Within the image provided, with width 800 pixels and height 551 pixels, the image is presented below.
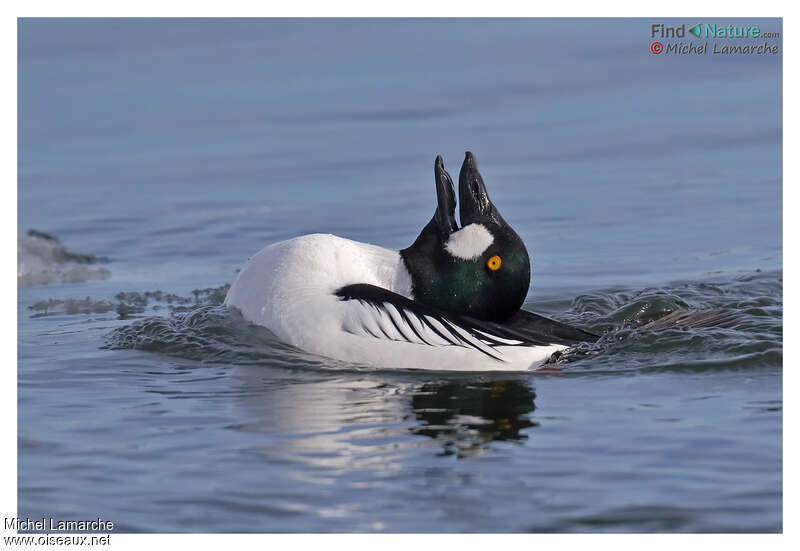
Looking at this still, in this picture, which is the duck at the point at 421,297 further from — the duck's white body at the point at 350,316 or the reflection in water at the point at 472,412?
the reflection in water at the point at 472,412

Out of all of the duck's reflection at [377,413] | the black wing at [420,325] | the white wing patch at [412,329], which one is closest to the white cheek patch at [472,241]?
the black wing at [420,325]

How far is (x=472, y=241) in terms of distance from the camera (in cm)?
900

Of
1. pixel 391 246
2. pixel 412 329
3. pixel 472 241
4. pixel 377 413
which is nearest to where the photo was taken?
pixel 377 413

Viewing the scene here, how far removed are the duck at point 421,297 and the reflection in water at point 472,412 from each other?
42 centimetres

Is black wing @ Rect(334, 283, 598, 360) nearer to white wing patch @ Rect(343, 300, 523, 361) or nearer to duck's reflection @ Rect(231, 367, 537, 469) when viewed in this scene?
white wing patch @ Rect(343, 300, 523, 361)

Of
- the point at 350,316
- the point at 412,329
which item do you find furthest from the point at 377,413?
the point at 350,316

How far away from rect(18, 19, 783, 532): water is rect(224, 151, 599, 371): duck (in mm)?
240

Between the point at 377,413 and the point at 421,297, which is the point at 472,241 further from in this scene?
the point at 377,413

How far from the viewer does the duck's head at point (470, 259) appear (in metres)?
8.96

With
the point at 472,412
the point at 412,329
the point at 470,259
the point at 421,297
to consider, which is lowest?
the point at 472,412

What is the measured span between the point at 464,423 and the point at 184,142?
31.1ft

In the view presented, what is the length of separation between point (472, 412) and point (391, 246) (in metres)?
5.19

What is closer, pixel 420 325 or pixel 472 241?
pixel 420 325

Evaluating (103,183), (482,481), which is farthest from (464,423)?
(103,183)
